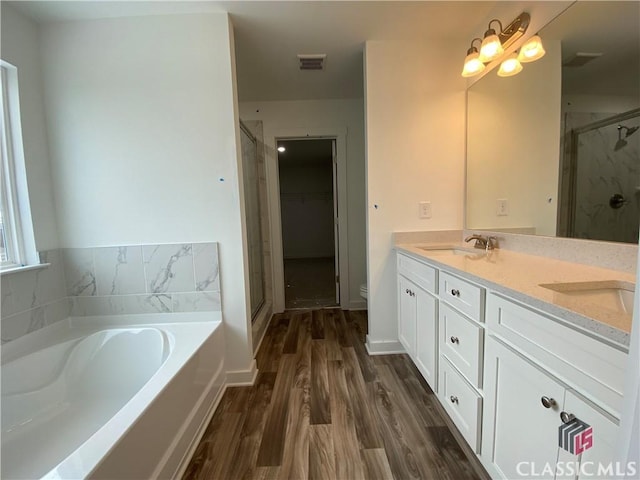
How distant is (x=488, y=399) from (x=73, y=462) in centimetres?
141

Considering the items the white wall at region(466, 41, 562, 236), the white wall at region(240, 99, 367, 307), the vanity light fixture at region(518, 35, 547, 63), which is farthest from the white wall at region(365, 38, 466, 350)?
the white wall at region(240, 99, 367, 307)

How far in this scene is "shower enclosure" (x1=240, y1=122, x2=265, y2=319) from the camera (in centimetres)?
233

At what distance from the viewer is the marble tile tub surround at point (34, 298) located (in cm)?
136

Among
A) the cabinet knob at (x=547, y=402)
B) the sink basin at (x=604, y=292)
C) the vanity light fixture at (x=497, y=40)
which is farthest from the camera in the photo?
the vanity light fixture at (x=497, y=40)

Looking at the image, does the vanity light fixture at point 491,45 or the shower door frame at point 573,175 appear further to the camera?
the vanity light fixture at point 491,45

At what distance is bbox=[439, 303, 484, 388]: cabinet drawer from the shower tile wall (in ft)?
4.65

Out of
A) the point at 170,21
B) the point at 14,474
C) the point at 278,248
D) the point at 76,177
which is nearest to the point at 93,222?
the point at 76,177

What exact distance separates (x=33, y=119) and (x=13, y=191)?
0.46 meters

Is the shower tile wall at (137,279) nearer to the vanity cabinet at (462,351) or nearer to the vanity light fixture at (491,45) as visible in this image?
the vanity cabinet at (462,351)

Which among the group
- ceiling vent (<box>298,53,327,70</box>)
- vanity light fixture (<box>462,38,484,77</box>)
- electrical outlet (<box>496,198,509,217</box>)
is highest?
ceiling vent (<box>298,53,327,70</box>)
